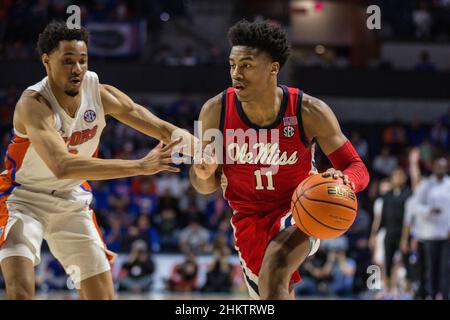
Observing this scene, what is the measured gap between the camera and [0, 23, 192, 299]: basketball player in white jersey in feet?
13.5

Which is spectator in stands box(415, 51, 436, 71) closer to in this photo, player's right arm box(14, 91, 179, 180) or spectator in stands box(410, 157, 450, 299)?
spectator in stands box(410, 157, 450, 299)

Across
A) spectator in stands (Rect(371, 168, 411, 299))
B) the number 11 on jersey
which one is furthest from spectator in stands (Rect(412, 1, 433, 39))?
the number 11 on jersey

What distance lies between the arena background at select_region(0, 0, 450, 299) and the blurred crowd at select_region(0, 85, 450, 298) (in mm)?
28

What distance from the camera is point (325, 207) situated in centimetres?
412

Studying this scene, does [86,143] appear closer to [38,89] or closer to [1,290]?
[38,89]

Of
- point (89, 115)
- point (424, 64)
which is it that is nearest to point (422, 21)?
point (424, 64)

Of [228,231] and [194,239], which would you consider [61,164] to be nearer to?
[194,239]

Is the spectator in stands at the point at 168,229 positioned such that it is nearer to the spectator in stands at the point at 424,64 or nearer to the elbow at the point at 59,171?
the spectator in stands at the point at 424,64

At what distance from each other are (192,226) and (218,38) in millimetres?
6808

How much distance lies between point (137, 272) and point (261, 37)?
664cm

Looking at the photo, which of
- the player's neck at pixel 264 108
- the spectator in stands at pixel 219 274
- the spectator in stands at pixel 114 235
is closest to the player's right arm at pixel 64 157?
the player's neck at pixel 264 108

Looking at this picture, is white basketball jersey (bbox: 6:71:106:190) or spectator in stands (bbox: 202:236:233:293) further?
spectator in stands (bbox: 202:236:233:293)

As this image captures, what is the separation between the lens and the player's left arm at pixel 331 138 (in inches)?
176
